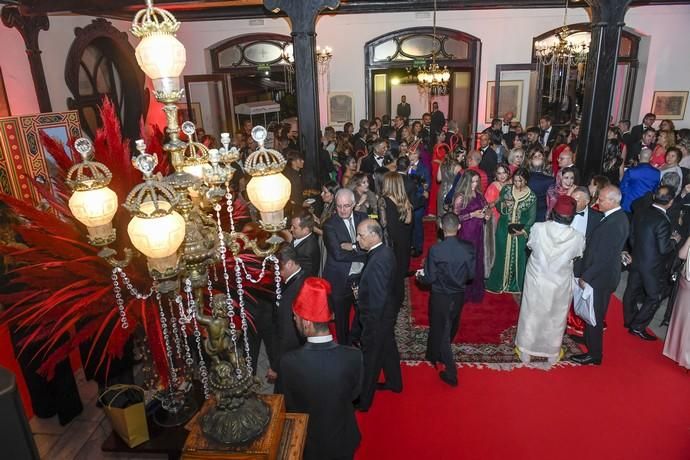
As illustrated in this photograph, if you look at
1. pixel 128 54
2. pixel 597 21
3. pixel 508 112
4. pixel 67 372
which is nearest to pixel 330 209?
pixel 67 372

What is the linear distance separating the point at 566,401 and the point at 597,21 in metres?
5.00

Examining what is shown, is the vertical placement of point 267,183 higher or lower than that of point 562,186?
higher

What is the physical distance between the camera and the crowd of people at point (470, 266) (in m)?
2.97

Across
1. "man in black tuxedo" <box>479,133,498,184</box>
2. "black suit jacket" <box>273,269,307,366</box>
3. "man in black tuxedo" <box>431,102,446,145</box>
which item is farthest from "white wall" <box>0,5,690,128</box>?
"black suit jacket" <box>273,269,307,366</box>

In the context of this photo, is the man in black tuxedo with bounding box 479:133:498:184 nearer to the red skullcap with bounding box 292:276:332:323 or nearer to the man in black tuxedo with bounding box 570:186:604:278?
the man in black tuxedo with bounding box 570:186:604:278

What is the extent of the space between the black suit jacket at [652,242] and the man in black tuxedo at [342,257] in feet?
9.49

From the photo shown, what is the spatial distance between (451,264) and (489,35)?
9.77 m

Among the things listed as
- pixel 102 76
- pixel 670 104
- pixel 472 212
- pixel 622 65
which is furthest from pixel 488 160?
pixel 102 76

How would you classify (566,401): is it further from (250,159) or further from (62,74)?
(62,74)

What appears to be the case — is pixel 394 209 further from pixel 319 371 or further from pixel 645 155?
pixel 645 155

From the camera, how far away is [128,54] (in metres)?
10.2

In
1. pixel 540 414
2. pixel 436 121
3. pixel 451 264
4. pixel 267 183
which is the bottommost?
pixel 540 414

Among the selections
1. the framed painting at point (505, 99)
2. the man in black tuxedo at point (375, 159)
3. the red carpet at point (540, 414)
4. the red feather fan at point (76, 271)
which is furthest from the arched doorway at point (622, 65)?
the red feather fan at point (76, 271)

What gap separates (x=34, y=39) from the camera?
24.0 feet
